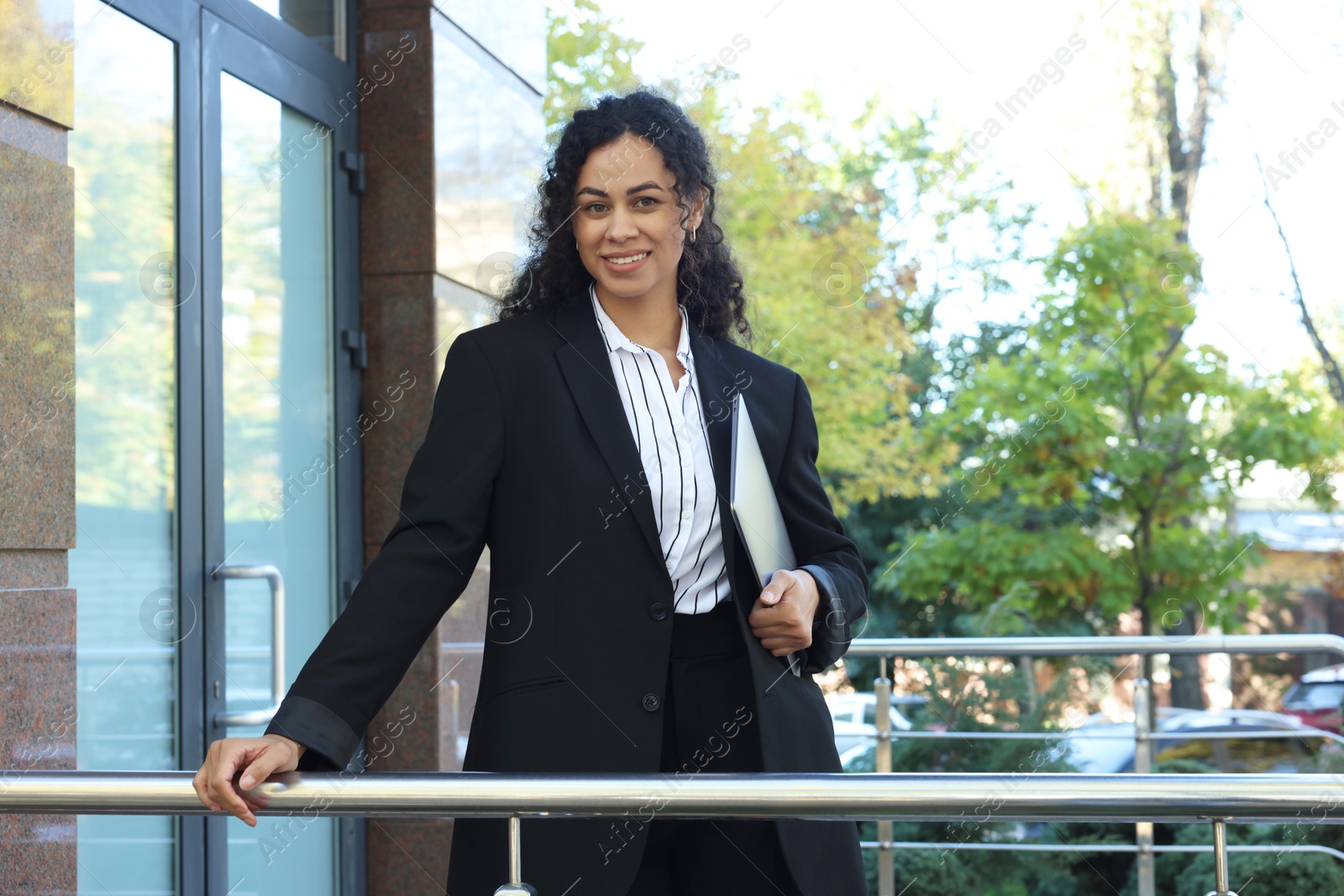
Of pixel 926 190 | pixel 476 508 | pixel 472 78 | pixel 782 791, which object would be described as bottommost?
pixel 782 791

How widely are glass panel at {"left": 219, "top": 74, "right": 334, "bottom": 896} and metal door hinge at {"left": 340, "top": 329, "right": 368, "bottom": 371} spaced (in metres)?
0.05

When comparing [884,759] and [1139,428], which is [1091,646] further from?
[1139,428]

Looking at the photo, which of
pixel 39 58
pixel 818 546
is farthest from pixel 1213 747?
pixel 39 58

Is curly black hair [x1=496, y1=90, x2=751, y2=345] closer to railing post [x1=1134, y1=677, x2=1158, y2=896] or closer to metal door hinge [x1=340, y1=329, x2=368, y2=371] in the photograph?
metal door hinge [x1=340, y1=329, x2=368, y2=371]

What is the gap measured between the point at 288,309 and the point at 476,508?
236 centimetres

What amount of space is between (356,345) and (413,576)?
8.77 ft

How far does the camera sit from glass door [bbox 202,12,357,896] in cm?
353

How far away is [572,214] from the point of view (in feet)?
7.27

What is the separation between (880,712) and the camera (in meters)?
4.69

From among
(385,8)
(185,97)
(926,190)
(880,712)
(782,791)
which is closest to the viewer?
(782,791)

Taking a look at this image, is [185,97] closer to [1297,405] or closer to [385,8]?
[385,8]

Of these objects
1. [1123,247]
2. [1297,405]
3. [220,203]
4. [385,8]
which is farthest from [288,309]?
[1297,405]

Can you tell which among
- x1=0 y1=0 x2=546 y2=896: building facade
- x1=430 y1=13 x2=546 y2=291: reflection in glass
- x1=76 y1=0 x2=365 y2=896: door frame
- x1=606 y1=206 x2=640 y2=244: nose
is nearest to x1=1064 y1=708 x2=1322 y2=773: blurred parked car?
A: x1=430 y1=13 x2=546 y2=291: reflection in glass

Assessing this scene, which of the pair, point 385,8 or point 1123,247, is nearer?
point 385,8
